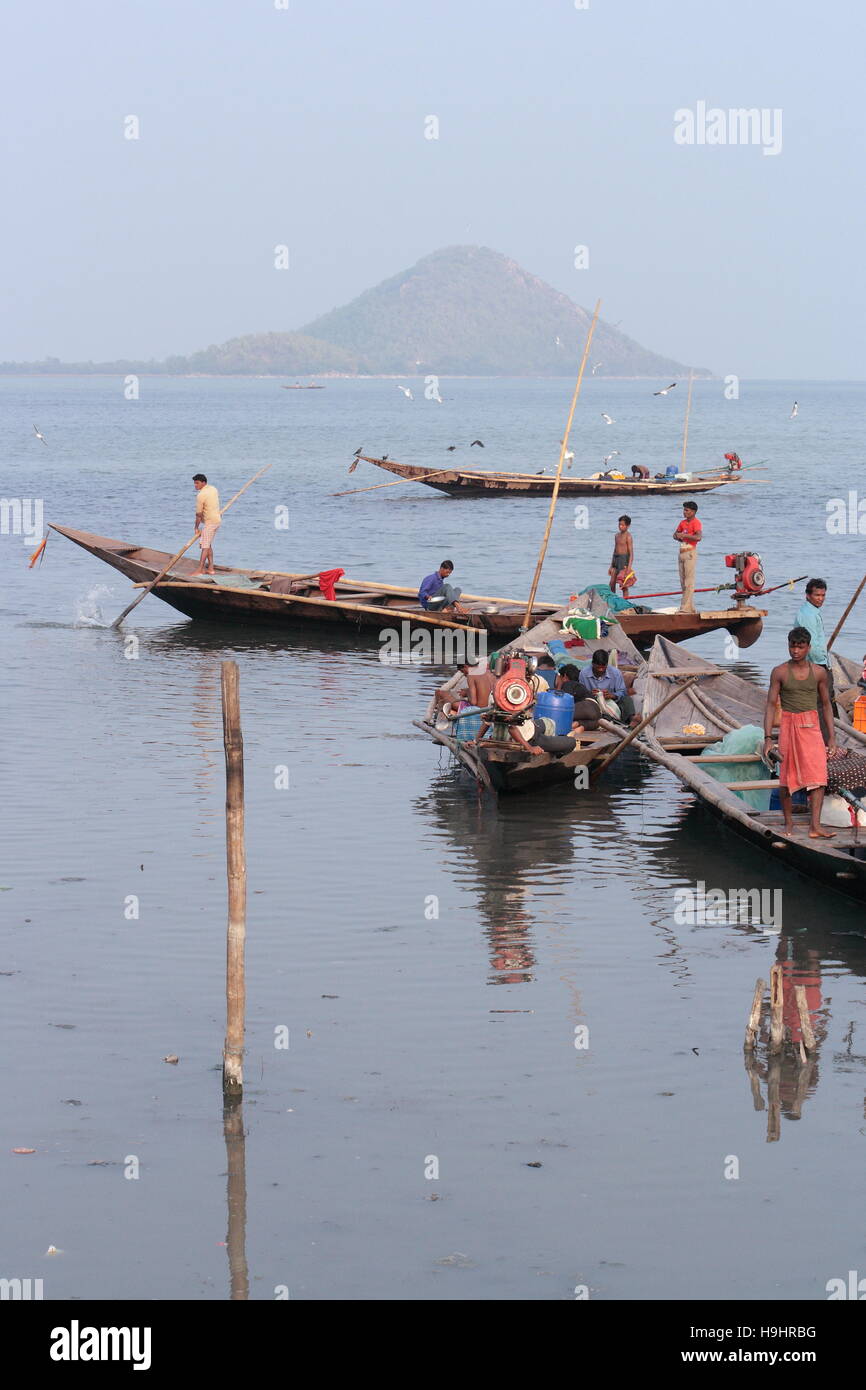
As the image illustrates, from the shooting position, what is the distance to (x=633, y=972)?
11.1 m

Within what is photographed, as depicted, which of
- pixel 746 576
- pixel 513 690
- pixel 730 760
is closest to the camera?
pixel 513 690

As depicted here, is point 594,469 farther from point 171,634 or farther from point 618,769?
point 618,769

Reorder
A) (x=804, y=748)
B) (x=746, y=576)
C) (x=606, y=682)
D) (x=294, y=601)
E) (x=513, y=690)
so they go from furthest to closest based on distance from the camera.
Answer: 1. (x=294, y=601)
2. (x=746, y=576)
3. (x=606, y=682)
4. (x=513, y=690)
5. (x=804, y=748)

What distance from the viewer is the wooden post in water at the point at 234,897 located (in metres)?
8.67

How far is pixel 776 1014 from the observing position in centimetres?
927

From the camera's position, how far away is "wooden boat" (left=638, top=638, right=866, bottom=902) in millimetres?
12047

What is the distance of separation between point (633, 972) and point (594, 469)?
72.5 m

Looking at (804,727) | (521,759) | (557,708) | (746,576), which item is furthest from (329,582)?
(804,727)

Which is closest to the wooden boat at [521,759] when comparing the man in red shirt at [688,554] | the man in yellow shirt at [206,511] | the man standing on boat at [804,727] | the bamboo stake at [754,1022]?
the man standing on boat at [804,727]

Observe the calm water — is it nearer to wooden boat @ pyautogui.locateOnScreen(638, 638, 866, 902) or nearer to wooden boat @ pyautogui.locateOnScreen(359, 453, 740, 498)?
wooden boat @ pyautogui.locateOnScreen(638, 638, 866, 902)

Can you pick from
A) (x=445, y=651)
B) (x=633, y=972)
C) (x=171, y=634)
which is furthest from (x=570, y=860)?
(x=171, y=634)

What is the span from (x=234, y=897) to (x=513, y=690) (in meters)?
6.17

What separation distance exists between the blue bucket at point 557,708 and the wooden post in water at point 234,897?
673cm

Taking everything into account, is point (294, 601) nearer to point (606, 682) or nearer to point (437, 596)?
point (437, 596)
